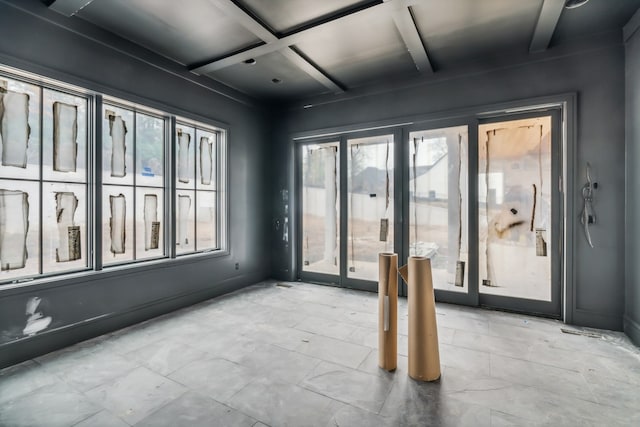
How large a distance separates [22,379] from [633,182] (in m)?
5.62

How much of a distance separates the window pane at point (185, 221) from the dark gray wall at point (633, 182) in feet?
16.5

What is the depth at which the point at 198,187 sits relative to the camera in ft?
13.6

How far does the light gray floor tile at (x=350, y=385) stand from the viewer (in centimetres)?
192

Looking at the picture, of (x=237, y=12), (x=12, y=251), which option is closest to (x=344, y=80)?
(x=237, y=12)

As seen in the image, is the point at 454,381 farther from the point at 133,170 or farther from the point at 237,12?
the point at 133,170

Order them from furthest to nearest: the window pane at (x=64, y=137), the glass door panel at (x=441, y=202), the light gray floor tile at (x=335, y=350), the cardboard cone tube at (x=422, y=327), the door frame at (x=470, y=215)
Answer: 1. the glass door panel at (x=441, y=202)
2. the door frame at (x=470, y=215)
3. the window pane at (x=64, y=137)
4. the light gray floor tile at (x=335, y=350)
5. the cardboard cone tube at (x=422, y=327)

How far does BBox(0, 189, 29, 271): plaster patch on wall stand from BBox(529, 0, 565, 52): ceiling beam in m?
4.97

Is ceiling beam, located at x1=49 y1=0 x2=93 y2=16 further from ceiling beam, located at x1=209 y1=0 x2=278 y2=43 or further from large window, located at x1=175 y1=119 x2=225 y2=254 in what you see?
large window, located at x1=175 y1=119 x2=225 y2=254

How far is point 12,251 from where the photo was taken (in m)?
2.50

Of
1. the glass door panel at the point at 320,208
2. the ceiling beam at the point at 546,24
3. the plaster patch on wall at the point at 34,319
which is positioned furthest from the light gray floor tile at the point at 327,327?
the ceiling beam at the point at 546,24

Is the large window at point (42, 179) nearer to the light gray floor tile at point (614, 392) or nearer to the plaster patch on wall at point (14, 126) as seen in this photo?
the plaster patch on wall at point (14, 126)

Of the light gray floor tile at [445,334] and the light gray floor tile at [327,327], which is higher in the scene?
the light gray floor tile at [327,327]

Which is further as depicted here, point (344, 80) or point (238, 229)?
point (238, 229)

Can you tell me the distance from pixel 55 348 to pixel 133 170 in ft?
6.29
